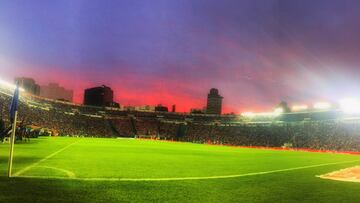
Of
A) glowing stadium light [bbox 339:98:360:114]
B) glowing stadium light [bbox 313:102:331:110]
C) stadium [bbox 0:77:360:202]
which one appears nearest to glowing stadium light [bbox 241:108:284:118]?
stadium [bbox 0:77:360:202]

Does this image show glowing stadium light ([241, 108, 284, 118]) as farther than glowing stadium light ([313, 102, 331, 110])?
Yes

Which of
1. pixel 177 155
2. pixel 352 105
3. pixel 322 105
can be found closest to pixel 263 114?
pixel 322 105

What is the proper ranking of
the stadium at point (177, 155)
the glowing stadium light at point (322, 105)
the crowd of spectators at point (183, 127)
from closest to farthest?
the stadium at point (177, 155)
the crowd of spectators at point (183, 127)
the glowing stadium light at point (322, 105)

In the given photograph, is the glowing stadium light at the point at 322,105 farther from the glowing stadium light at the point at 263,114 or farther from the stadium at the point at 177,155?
the glowing stadium light at the point at 263,114

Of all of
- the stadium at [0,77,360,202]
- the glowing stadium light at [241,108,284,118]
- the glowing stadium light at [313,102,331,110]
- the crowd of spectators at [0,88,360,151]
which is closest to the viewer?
the stadium at [0,77,360,202]

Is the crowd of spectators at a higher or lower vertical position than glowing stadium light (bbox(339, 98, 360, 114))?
lower

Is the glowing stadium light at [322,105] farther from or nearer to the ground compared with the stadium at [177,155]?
farther from the ground

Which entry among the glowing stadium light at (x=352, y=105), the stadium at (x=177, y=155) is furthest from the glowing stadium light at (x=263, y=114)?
the glowing stadium light at (x=352, y=105)

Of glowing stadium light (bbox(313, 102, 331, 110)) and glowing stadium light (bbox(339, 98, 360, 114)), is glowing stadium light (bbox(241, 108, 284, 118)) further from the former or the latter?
glowing stadium light (bbox(339, 98, 360, 114))

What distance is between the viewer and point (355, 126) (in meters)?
97.6

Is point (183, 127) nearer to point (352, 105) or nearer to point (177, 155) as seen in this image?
point (352, 105)

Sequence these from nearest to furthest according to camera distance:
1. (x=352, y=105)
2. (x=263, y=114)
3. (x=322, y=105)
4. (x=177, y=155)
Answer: (x=177, y=155) < (x=352, y=105) < (x=322, y=105) < (x=263, y=114)

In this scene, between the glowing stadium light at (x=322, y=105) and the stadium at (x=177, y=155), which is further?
the glowing stadium light at (x=322, y=105)

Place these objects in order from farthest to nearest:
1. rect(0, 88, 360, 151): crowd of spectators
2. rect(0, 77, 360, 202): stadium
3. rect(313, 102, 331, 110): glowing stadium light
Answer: rect(313, 102, 331, 110): glowing stadium light
rect(0, 88, 360, 151): crowd of spectators
rect(0, 77, 360, 202): stadium
